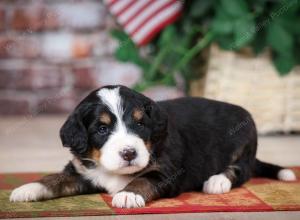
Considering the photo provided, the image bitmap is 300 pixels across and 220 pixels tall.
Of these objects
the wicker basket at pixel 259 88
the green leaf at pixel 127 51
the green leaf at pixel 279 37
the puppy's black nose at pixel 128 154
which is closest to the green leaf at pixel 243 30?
the green leaf at pixel 279 37

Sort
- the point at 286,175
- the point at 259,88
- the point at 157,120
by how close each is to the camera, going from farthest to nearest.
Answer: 1. the point at 259,88
2. the point at 286,175
3. the point at 157,120

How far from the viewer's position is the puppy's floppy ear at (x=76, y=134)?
2.66 m

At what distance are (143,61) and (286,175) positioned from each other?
78.1 inches

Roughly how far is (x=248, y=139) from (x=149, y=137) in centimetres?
62

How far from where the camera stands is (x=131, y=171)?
2.63m

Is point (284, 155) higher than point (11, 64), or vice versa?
point (11, 64)

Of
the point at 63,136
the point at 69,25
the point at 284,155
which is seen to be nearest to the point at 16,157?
the point at 63,136

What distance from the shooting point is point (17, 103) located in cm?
539

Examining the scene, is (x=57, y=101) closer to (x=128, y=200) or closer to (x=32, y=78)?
(x=32, y=78)

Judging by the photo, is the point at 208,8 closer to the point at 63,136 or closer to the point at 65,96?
the point at 65,96

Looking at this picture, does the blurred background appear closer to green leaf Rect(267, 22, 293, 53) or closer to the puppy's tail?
green leaf Rect(267, 22, 293, 53)

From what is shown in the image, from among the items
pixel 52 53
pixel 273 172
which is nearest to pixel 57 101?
pixel 52 53

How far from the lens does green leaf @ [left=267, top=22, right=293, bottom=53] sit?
438 cm

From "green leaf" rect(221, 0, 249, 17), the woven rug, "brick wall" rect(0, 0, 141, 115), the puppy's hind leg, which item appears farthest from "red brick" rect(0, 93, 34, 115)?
the puppy's hind leg
